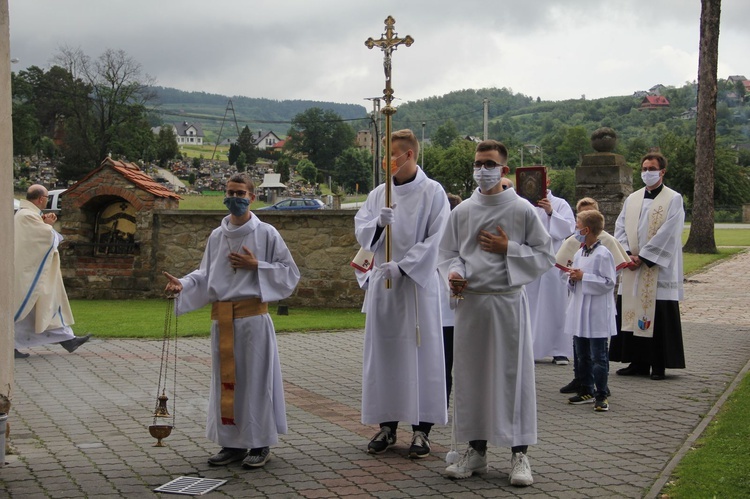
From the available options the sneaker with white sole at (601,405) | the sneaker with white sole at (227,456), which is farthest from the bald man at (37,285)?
the sneaker with white sole at (601,405)

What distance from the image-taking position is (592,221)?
31.2ft

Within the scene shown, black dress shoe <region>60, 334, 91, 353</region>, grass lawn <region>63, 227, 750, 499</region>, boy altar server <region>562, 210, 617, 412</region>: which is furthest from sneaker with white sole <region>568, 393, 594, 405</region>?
black dress shoe <region>60, 334, 91, 353</region>

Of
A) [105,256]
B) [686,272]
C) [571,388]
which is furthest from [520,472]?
[686,272]

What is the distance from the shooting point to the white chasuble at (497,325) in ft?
21.1

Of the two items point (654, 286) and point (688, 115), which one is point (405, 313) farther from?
point (688, 115)

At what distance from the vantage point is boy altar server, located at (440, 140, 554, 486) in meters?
6.42

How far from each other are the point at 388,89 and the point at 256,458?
3.01m

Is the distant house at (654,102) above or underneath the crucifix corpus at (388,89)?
above

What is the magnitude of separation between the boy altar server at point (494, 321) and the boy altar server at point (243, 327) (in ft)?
4.31

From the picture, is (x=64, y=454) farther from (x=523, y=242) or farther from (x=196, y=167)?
(x=196, y=167)

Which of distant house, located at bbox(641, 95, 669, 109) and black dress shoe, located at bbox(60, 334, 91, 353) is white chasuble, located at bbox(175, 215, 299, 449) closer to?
black dress shoe, located at bbox(60, 334, 91, 353)

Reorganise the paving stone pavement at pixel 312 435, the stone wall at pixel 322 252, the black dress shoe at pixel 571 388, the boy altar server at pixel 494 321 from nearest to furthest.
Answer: the paving stone pavement at pixel 312 435, the boy altar server at pixel 494 321, the black dress shoe at pixel 571 388, the stone wall at pixel 322 252

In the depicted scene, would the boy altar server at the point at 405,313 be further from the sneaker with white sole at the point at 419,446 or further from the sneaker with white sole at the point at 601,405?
the sneaker with white sole at the point at 601,405

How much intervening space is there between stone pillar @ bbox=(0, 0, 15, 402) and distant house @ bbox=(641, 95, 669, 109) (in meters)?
169
